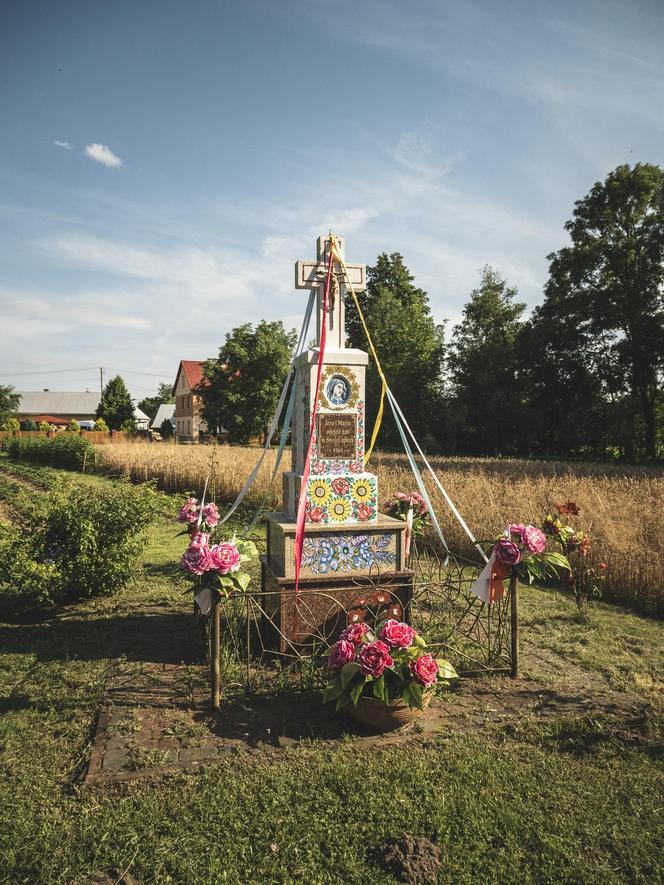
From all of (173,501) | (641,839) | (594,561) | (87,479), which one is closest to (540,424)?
(87,479)

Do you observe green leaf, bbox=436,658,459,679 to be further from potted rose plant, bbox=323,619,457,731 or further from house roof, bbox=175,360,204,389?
house roof, bbox=175,360,204,389

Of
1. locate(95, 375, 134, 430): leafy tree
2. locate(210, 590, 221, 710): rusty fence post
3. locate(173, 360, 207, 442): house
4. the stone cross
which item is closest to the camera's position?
locate(210, 590, 221, 710): rusty fence post

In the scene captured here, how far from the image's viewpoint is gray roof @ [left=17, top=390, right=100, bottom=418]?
83.8 m

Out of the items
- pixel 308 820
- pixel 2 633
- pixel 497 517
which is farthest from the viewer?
pixel 497 517

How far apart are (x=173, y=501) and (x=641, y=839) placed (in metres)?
5.18

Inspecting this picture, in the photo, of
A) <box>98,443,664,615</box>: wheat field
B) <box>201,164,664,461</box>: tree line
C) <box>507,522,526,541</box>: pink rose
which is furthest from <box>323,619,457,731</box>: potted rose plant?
<box>201,164,664,461</box>: tree line

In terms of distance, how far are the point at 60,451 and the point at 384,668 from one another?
78.9ft

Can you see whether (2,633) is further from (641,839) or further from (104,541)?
(641,839)

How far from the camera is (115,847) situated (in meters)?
2.64

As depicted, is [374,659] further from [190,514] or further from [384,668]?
[190,514]

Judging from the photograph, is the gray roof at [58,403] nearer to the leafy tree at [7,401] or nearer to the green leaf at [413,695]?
the leafy tree at [7,401]

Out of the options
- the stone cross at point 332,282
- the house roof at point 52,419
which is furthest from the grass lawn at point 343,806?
the house roof at point 52,419

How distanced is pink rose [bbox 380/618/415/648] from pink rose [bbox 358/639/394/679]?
0.08m

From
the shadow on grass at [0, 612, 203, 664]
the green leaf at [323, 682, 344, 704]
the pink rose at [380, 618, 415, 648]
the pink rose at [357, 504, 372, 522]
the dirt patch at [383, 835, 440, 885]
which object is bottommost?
the shadow on grass at [0, 612, 203, 664]
